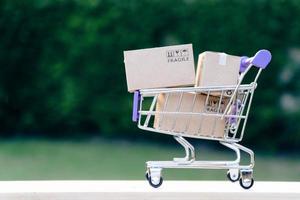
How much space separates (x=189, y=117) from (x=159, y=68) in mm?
258

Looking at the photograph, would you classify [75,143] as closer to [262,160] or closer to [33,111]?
[33,111]

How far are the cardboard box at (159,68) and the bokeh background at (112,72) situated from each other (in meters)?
4.67

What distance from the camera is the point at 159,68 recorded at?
3.04m

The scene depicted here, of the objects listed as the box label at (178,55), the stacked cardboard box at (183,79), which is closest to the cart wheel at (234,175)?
the stacked cardboard box at (183,79)

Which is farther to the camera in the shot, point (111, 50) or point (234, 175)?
point (111, 50)

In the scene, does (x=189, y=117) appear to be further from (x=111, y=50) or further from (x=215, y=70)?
(x=111, y=50)

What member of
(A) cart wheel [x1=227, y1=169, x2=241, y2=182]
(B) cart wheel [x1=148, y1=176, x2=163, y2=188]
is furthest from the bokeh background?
(B) cart wheel [x1=148, y1=176, x2=163, y2=188]

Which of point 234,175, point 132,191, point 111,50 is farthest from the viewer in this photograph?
point 111,50

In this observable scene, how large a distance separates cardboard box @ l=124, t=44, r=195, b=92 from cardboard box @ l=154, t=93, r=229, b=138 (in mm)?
74

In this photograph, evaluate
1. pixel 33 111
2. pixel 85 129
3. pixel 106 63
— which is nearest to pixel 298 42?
pixel 106 63

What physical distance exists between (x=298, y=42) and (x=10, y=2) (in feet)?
11.5

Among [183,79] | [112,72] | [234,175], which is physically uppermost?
[183,79]

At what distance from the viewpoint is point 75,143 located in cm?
888

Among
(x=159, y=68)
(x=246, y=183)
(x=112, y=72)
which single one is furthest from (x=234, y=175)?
(x=112, y=72)
